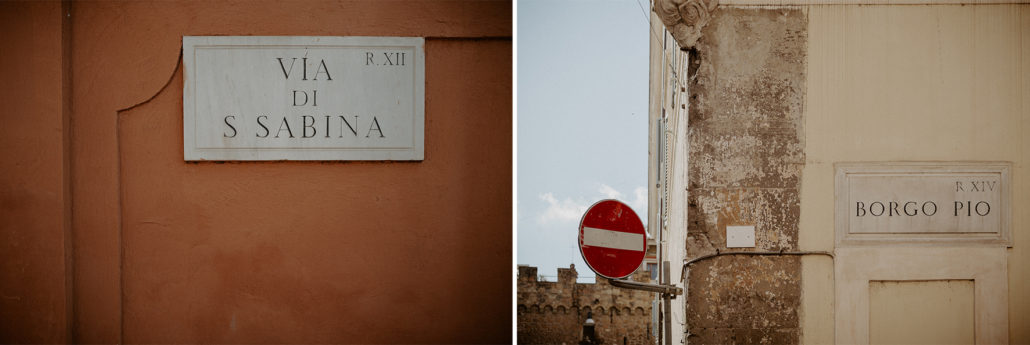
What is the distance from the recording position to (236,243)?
12.3ft

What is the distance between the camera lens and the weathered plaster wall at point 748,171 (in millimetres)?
4047

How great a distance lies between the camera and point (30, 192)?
3.67 meters

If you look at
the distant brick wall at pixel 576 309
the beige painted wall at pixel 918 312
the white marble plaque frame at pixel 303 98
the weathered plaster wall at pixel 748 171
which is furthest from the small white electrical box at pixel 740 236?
the distant brick wall at pixel 576 309

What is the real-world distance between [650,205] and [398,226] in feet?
39.8

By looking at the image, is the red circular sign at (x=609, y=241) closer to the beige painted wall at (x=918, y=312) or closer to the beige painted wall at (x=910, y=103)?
the beige painted wall at (x=910, y=103)

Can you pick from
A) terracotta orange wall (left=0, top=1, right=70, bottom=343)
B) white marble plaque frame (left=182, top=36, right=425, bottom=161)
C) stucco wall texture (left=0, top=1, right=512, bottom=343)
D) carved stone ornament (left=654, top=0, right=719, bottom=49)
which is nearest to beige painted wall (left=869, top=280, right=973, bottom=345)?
carved stone ornament (left=654, top=0, right=719, bottom=49)

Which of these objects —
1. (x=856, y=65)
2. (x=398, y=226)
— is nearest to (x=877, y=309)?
(x=856, y=65)

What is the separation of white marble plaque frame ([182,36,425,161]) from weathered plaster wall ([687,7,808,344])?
6.61 ft

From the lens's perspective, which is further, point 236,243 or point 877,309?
point 877,309

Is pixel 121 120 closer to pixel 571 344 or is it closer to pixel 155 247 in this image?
pixel 155 247

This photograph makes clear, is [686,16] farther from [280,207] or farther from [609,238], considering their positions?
[280,207]

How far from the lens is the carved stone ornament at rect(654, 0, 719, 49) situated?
404 cm

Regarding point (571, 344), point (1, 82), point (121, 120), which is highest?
point (1, 82)

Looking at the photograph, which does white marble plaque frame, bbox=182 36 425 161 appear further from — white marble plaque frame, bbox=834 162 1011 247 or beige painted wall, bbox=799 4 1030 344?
white marble plaque frame, bbox=834 162 1011 247
